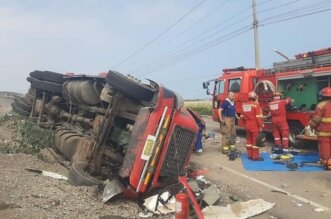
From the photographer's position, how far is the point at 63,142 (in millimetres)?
9250

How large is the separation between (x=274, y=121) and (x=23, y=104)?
7.74m

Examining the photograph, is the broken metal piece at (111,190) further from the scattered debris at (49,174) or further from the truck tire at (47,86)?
the truck tire at (47,86)

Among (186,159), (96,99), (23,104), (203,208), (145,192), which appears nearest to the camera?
(203,208)

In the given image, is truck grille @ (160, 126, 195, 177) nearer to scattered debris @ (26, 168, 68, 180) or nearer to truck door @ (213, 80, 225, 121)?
scattered debris @ (26, 168, 68, 180)

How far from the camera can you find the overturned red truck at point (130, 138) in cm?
685

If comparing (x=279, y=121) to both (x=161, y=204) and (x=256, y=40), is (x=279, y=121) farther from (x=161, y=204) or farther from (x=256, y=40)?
A: (x=256, y=40)

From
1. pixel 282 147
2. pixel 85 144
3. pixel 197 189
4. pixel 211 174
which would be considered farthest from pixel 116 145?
pixel 282 147

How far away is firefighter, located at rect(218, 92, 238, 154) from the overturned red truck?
14.0ft

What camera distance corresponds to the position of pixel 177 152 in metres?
7.32

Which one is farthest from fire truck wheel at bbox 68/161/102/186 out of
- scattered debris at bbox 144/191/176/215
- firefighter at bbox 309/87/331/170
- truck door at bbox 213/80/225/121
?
truck door at bbox 213/80/225/121

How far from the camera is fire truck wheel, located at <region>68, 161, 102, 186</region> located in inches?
289

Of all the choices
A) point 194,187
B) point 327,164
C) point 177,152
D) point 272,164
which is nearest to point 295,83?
point 272,164

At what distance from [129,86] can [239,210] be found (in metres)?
2.49

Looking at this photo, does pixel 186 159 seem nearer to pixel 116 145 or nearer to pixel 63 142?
pixel 116 145
